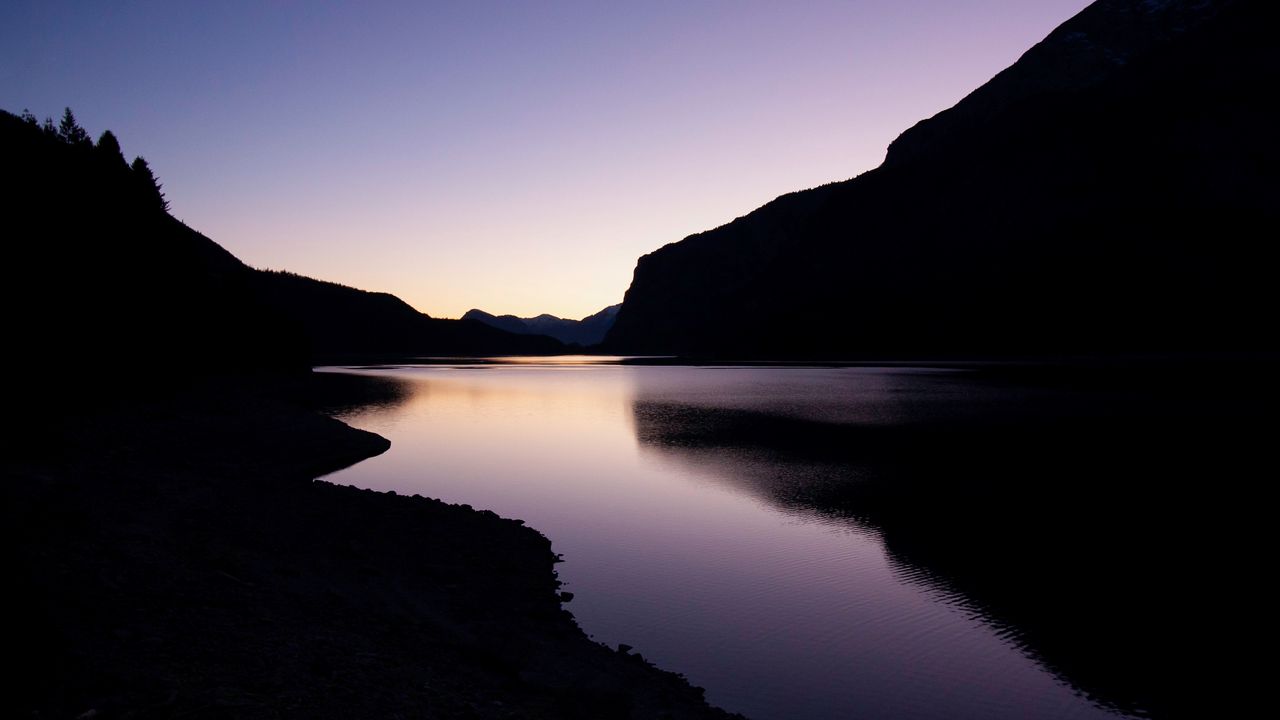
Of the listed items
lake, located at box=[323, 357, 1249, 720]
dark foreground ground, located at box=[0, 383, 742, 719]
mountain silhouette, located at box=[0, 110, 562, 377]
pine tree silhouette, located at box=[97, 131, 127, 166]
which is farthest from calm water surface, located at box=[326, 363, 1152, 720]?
pine tree silhouette, located at box=[97, 131, 127, 166]

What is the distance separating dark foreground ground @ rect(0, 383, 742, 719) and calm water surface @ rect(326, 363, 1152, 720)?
1504mm

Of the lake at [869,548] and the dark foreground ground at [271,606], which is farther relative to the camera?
the lake at [869,548]

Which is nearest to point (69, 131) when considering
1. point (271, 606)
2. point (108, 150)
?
point (108, 150)

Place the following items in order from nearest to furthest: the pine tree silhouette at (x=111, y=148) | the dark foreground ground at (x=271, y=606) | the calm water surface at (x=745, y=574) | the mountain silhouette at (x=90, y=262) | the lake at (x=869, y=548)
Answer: the dark foreground ground at (x=271, y=606) < the calm water surface at (x=745, y=574) < the lake at (x=869, y=548) < the mountain silhouette at (x=90, y=262) < the pine tree silhouette at (x=111, y=148)

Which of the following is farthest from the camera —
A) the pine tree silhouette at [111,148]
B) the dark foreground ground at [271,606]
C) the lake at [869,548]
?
the pine tree silhouette at [111,148]

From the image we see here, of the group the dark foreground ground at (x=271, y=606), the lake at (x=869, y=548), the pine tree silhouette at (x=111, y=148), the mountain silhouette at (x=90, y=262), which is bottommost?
the lake at (x=869, y=548)

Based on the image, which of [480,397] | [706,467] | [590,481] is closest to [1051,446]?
[706,467]

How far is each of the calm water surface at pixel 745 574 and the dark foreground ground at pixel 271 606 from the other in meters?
1.50

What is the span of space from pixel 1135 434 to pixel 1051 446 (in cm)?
877

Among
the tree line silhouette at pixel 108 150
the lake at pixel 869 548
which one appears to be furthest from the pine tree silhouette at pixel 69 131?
the lake at pixel 869 548

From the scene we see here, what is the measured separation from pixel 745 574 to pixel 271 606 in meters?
11.1

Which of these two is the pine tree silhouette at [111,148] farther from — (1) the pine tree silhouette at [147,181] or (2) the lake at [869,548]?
(2) the lake at [869,548]

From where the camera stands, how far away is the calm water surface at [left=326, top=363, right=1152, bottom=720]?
12516 millimetres

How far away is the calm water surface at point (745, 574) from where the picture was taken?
1252cm
